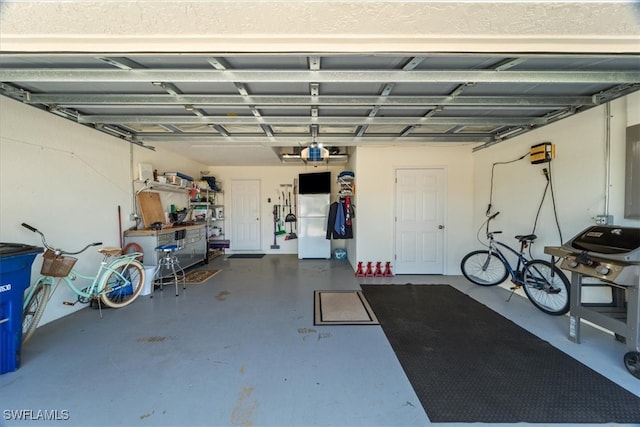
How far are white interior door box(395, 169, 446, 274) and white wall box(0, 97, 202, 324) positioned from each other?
195 inches

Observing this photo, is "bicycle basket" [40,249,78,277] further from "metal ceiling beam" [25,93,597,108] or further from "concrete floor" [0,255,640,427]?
"metal ceiling beam" [25,93,597,108]

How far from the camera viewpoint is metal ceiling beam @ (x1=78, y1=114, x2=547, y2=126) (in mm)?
3119

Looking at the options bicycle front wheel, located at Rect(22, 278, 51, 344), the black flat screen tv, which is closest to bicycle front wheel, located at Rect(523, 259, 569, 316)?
the black flat screen tv

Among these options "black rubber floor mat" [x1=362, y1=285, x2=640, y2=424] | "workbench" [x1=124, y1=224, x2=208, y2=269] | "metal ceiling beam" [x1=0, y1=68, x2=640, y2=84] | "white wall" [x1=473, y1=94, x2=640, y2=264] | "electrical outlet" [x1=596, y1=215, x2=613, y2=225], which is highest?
"metal ceiling beam" [x1=0, y1=68, x2=640, y2=84]

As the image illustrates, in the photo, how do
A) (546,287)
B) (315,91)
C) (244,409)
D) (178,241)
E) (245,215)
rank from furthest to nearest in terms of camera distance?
(245,215)
(178,241)
(546,287)
(315,91)
(244,409)

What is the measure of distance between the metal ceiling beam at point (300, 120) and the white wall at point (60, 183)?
45cm

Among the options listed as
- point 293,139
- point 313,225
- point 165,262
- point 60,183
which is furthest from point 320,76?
point 313,225

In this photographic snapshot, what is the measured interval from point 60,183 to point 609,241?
600 cm

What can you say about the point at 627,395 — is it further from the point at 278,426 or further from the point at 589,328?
the point at 278,426

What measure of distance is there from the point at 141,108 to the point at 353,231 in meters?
4.18

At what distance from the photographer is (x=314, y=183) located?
21.1 ft

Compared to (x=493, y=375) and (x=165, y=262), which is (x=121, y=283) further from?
(x=493, y=375)

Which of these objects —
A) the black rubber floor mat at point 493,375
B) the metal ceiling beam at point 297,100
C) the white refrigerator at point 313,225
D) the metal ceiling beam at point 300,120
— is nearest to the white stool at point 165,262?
the metal ceiling beam at point 300,120

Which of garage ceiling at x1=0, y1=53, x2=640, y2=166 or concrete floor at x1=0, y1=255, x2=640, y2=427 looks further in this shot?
garage ceiling at x1=0, y1=53, x2=640, y2=166
